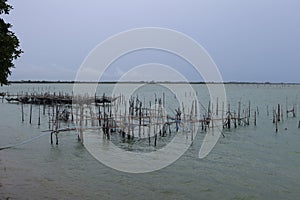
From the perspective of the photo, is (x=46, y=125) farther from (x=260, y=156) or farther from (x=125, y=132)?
(x=260, y=156)

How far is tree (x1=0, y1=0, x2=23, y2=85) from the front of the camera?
773cm

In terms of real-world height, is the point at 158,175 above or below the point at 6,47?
below

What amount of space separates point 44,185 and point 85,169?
7.09 feet

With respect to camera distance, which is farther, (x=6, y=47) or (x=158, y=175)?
(x=158, y=175)

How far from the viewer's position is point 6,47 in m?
7.78

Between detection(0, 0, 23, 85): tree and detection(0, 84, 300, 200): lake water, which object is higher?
detection(0, 0, 23, 85): tree

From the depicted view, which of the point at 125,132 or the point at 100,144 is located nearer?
the point at 100,144

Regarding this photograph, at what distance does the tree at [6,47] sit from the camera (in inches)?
304

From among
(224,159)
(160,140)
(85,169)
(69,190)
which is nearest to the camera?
(69,190)

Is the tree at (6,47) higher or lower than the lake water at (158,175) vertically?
higher

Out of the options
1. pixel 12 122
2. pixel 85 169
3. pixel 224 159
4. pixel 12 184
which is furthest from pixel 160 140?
pixel 12 122

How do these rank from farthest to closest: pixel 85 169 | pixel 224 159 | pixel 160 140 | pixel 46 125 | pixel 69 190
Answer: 1. pixel 46 125
2. pixel 160 140
3. pixel 224 159
4. pixel 85 169
5. pixel 69 190

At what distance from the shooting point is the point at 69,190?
30.3ft

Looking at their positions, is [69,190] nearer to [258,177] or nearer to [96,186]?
[96,186]
